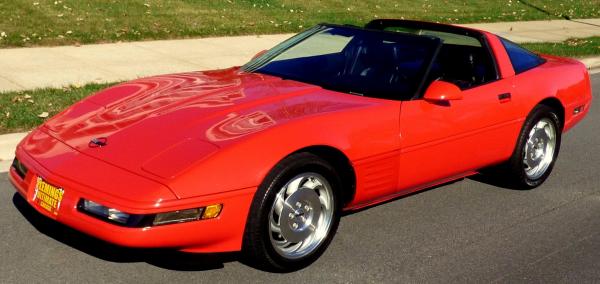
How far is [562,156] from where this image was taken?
7.43 metres

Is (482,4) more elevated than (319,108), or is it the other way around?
(319,108)

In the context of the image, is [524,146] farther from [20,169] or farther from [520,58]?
[20,169]

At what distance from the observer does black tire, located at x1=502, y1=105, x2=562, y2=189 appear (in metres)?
6.05

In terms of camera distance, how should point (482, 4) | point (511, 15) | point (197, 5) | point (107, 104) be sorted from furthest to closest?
1. point (482, 4)
2. point (511, 15)
3. point (197, 5)
4. point (107, 104)

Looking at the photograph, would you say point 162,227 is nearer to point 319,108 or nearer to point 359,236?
point 319,108

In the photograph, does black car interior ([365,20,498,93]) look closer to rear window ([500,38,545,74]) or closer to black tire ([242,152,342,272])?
rear window ([500,38,545,74])

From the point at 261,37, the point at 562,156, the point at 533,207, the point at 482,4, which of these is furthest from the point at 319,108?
the point at 482,4

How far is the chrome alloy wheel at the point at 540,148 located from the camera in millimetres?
6266

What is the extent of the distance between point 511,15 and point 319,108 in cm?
1576

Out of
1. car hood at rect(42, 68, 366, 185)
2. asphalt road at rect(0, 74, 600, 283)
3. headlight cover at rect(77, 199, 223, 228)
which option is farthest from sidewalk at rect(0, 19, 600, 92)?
headlight cover at rect(77, 199, 223, 228)

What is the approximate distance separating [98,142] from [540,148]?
11.9ft

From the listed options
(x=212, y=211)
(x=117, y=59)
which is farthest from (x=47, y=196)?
(x=117, y=59)

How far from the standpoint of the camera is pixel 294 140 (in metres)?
4.34

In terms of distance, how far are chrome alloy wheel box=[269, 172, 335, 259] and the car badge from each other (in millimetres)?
994
